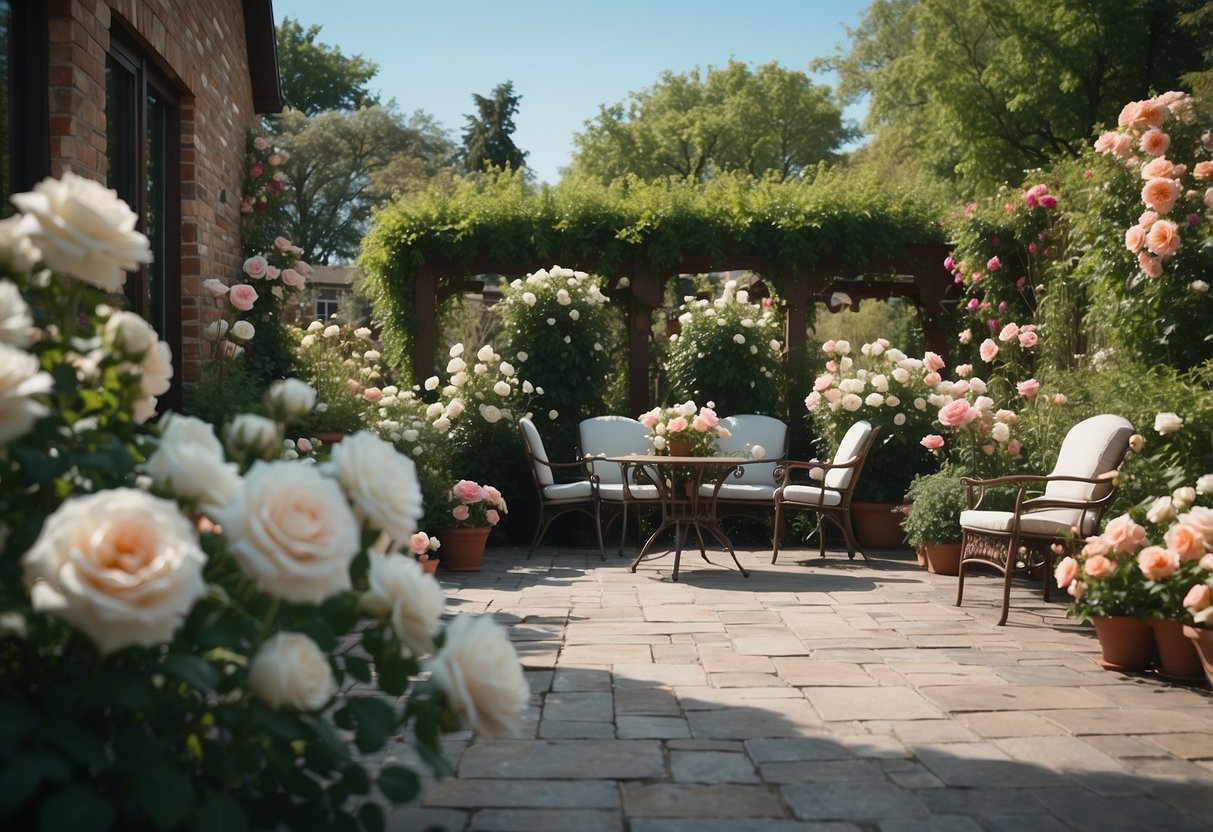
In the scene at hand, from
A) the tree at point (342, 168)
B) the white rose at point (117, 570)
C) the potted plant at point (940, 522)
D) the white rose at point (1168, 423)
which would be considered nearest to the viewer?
the white rose at point (117, 570)

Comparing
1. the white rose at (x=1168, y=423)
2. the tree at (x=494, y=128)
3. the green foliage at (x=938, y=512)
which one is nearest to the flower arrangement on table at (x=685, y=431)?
the green foliage at (x=938, y=512)

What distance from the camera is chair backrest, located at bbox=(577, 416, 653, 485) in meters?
8.84

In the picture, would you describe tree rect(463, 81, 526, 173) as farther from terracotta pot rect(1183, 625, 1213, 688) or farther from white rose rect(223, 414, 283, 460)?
white rose rect(223, 414, 283, 460)

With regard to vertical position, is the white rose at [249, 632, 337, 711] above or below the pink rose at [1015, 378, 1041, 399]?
below

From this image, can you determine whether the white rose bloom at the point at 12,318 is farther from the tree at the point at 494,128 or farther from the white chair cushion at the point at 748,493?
the tree at the point at 494,128

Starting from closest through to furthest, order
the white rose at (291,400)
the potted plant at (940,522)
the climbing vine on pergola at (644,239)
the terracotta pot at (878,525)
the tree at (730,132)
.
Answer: the white rose at (291,400), the potted plant at (940,522), the terracotta pot at (878,525), the climbing vine on pergola at (644,239), the tree at (730,132)

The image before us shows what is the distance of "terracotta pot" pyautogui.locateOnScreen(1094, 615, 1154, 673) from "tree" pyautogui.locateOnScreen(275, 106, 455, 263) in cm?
2744

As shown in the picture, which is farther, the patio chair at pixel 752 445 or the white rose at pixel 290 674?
the patio chair at pixel 752 445

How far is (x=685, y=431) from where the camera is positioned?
808 centimetres

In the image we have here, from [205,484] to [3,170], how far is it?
2447 millimetres

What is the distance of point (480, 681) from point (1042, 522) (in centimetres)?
437

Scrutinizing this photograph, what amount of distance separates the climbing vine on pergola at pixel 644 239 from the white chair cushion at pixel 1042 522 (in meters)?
4.13

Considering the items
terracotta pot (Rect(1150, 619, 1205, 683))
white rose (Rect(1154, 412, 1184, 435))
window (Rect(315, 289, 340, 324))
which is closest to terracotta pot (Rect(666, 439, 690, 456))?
white rose (Rect(1154, 412, 1184, 435))

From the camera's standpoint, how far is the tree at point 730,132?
3133cm
